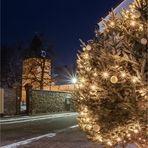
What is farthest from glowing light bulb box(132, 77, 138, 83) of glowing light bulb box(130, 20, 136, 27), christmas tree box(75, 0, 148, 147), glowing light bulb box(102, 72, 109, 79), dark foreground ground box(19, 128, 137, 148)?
dark foreground ground box(19, 128, 137, 148)

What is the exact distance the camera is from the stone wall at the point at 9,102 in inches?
1124

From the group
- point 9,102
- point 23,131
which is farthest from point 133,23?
point 9,102

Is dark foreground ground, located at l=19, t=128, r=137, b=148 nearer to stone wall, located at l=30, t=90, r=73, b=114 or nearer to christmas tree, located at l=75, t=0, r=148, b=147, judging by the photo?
christmas tree, located at l=75, t=0, r=148, b=147

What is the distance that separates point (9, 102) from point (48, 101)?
5.69 m

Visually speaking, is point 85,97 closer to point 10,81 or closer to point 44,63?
point 44,63

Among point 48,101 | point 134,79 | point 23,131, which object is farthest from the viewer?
point 48,101

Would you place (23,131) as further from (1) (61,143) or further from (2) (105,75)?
(2) (105,75)

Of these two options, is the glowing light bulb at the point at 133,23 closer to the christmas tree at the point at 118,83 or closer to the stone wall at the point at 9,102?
the christmas tree at the point at 118,83

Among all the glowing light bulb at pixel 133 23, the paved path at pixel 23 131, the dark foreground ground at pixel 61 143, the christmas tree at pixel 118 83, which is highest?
the glowing light bulb at pixel 133 23

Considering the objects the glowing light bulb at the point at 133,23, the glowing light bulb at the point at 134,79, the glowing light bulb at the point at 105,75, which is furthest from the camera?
the glowing light bulb at the point at 133,23

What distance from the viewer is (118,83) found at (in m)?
5.72

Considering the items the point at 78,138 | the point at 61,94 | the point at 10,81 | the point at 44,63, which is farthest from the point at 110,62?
the point at 10,81

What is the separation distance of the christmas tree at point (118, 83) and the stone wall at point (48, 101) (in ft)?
77.4

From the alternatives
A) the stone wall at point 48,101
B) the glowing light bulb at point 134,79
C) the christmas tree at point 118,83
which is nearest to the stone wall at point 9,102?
the stone wall at point 48,101
